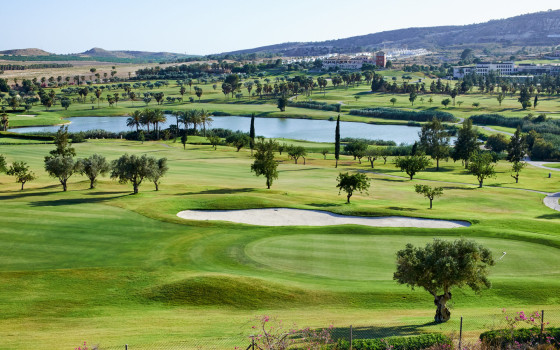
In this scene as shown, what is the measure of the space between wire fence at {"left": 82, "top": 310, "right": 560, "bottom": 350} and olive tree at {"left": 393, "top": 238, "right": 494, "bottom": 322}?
4.41ft

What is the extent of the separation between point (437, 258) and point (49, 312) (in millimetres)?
20795

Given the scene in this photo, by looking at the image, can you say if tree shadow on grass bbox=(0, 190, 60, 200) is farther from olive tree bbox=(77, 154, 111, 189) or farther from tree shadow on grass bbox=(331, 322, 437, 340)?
tree shadow on grass bbox=(331, 322, 437, 340)

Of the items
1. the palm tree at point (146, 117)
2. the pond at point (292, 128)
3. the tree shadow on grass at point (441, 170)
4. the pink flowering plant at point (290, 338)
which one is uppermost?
the palm tree at point (146, 117)

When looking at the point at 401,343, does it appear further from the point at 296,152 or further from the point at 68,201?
the point at 296,152

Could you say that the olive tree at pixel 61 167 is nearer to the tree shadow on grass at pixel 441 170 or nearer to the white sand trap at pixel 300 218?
the white sand trap at pixel 300 218

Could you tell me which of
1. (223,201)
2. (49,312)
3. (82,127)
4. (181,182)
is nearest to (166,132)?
(82,127)

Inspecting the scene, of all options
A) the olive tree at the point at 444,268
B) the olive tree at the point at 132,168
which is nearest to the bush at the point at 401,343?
the olive tree at the point at 444,268

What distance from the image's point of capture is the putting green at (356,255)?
3491cm

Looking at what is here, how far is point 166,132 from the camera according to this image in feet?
456

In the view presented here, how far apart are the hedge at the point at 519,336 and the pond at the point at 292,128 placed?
414 ft

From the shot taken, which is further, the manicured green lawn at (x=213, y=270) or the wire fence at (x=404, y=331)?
the manicured green lawn at (x=213, y=270)

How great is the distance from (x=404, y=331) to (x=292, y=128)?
151 meters

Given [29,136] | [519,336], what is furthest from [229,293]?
[29,136]

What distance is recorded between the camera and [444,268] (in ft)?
84.7
